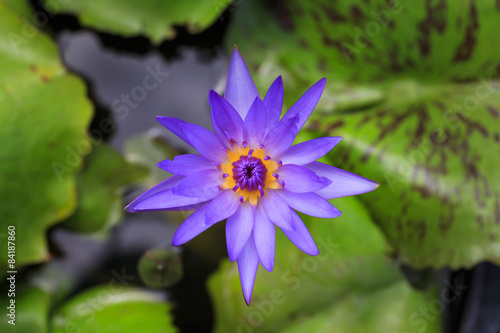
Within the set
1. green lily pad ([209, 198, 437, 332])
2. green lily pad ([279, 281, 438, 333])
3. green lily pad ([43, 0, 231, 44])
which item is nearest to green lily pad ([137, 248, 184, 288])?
green lily pad ([209, 198, 437, 332])

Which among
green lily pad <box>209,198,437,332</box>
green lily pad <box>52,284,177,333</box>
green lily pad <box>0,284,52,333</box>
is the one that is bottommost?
green lily pad <box>209,198,437,332</box>

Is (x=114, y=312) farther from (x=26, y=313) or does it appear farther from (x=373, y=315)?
(x=373, y=315)

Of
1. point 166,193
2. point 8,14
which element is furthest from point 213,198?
point 8,14

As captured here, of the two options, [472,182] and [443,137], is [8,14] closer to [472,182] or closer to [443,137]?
[443,137]

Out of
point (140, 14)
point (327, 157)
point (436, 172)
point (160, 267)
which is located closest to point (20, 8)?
point (140, 14)

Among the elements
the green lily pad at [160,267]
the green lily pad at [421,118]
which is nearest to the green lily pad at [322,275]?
the green lily pad at [421,118]

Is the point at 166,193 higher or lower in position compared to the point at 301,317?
higher

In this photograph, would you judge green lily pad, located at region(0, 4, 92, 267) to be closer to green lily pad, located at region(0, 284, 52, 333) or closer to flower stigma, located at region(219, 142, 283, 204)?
green lily pad, located at region(0, 284, 52, 333)
